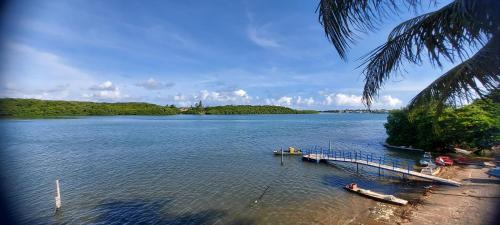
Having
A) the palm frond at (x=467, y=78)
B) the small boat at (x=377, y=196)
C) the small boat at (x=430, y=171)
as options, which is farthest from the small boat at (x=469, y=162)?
the palm frond at (x=467, y=78)

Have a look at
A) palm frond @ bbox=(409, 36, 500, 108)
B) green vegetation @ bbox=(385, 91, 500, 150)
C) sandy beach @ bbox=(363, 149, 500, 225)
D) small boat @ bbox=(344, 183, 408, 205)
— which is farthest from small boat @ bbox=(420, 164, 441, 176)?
palm frond @ bbox=(409, 36, 500, 108)

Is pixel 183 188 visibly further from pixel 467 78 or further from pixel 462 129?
pixel 462 129

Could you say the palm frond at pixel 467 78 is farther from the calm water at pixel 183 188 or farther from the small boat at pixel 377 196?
the small boat at pixel 377 196

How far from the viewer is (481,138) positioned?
35.4 meters

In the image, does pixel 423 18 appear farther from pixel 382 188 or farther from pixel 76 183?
pixel 76 183

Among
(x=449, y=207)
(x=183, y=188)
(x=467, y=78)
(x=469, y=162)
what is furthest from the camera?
(x=469, y=162)

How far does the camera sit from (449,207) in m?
18.0

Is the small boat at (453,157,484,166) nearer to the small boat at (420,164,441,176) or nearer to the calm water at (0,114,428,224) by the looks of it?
the small boat at (420,164,441,176)

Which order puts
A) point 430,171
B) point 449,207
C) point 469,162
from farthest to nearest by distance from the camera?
point 469,162 < point 430,171 < point 449,207

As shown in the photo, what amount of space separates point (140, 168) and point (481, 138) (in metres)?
39.2

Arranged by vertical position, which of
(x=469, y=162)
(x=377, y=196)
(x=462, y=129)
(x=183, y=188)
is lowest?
(x=183, y=188)

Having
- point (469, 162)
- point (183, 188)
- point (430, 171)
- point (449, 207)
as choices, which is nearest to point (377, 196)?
point (449, 207)

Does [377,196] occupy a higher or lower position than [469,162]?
lower

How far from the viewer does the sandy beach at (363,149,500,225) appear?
53.3 feet
